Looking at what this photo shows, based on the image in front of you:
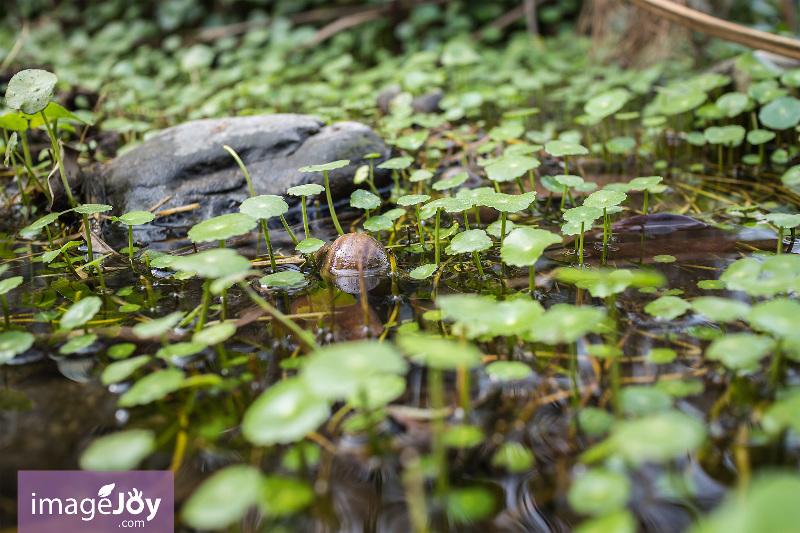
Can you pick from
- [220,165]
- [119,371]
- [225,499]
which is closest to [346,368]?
[225,499]

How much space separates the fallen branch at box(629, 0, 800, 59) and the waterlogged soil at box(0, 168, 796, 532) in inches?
48.1

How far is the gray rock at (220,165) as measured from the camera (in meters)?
2.17

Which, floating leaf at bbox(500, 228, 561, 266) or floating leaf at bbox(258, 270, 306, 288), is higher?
floating leaf at bbox(500, 228, 561, 266)

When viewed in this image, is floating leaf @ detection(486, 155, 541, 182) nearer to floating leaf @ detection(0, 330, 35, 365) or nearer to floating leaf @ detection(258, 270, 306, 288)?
floating leaf @ detection(258, 270, 306, 288)

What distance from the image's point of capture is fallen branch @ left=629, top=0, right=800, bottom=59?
2327mm

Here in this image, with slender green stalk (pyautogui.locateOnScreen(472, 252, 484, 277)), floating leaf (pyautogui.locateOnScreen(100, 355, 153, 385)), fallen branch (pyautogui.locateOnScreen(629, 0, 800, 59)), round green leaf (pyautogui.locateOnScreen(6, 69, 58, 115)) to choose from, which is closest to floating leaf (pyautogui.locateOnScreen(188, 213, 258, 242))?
floating leaf (pyautogui.locateOnScreen(100, 355, 153, 385))

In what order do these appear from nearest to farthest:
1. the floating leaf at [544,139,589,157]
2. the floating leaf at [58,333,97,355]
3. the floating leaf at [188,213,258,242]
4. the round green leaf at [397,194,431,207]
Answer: the floating leaf at [58,333,97,355] → the floating leaf at [188,213,258,242] → the round green leaf at [397,194,431,207] → the floating leaf at [544,139,589,157]

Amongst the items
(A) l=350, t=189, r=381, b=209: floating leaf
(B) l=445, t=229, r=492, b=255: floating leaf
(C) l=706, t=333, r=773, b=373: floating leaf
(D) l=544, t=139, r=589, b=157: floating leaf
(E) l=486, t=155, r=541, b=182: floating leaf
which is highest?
(D) l=544, t=139, r=589, b=157: floating leaf

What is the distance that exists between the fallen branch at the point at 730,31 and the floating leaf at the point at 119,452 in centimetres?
278

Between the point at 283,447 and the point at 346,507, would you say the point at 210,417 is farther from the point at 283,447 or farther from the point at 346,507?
the point at 346,507

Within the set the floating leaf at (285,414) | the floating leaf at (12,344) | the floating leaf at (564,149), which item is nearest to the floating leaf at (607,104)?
the floating leaf at (564,149)

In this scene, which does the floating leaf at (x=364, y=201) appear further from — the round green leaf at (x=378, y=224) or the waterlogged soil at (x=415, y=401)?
the waterlogged soil at (x=415, y=401)

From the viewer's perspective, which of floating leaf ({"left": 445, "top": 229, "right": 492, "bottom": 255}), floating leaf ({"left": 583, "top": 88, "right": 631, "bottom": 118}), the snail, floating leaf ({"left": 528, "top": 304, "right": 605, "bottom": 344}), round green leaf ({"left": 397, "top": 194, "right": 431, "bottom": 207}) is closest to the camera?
floating leaf ({"left": 528, "top": 304, "right": 605, "bottom": 344})

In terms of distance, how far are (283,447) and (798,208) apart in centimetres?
191
